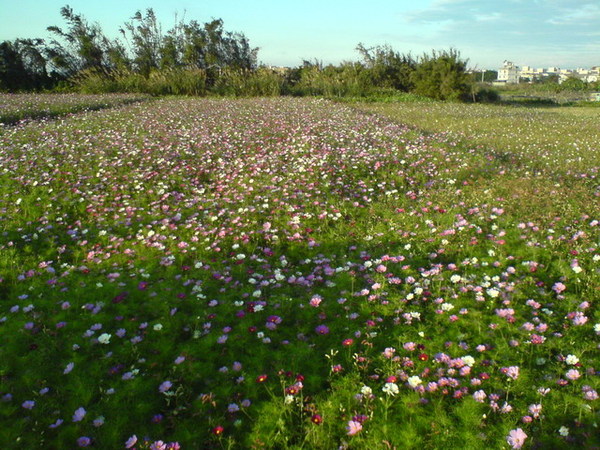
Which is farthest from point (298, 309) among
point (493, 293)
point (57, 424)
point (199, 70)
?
point (199, 70)

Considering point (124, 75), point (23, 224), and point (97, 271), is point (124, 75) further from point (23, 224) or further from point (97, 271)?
point (97, 271)

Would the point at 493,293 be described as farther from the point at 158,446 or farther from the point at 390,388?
the point at 158,446

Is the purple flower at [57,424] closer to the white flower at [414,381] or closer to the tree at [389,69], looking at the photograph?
the white flower at [414,381]

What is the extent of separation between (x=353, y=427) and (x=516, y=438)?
1004mm

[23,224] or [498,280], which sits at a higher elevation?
[23,224]

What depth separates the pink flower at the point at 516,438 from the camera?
2467mm

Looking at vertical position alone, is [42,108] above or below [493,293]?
above

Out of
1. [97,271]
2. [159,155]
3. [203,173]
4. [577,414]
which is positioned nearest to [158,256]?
[97,271]

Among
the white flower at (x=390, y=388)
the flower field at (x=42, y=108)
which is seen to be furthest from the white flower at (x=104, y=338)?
the flower field at (x=42, y=108)

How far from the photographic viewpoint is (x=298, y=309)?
4.12 meters

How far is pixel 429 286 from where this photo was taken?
4.37 meters

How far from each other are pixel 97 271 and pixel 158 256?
0.73 meters

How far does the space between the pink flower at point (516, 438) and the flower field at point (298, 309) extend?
0.01 metres

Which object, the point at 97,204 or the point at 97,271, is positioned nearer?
the point at 97,271
